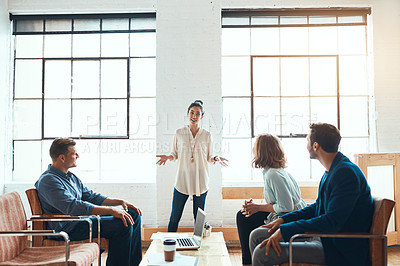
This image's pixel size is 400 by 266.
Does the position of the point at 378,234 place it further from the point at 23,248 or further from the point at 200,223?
the point at 23,248

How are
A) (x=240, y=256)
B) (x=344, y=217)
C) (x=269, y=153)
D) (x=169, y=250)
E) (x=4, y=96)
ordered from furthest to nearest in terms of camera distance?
(x=4, y=96)
(x=240, y=256)
(x=269, y=153)
(x=169, y=250)
(x=344, y=217)

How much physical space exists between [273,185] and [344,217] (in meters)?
0.76

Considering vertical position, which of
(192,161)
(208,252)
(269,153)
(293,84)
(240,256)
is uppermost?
(293,84)

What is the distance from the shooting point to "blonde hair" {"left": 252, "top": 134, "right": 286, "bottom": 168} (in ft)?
9.83

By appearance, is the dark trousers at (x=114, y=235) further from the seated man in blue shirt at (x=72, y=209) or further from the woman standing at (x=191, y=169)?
the woman standing at (x=191, y=169)

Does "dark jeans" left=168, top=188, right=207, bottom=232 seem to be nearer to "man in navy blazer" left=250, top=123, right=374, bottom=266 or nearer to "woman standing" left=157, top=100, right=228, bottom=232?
"woman standing" left=157, top=100, right=228, bottom=232

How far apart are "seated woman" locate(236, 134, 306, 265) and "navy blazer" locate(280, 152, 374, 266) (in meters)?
0.51

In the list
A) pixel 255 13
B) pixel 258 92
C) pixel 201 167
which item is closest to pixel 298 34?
pixel 255 13

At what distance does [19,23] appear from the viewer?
17.4ft

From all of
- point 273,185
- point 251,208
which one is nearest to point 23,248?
point 251,208

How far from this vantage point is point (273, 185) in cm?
292

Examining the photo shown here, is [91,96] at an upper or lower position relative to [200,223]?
upper

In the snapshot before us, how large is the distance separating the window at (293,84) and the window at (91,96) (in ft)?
3.81

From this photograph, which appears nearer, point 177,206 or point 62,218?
point 62,218
